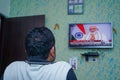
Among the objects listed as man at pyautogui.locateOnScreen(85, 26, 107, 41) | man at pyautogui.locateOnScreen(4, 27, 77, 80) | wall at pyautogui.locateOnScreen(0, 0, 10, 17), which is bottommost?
man at pyautogui.locateOnScreen(4, 27, 77, 80)

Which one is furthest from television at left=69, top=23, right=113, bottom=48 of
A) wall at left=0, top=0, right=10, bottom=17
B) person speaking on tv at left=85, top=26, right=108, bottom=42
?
wall at left=0, top=0, right=10, bottom=17

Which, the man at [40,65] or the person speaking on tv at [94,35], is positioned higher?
the person speaking on tv at [94,35]

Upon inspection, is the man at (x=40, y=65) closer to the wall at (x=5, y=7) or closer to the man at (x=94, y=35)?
the man at (x=94, y=35)

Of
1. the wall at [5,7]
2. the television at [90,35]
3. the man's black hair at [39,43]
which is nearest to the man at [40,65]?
the man's black hair at [39,43]

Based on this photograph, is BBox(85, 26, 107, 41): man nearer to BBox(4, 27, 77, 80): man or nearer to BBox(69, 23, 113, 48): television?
BBox(69, 23, 113, 48): television

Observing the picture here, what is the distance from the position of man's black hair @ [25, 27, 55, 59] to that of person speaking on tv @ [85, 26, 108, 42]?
2204 mm

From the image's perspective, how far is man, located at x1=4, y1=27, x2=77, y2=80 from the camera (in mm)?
936

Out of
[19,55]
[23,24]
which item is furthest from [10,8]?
[19,55]

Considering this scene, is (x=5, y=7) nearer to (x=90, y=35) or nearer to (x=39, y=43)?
(x=90, y=35)

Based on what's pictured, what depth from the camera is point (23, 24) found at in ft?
10.9

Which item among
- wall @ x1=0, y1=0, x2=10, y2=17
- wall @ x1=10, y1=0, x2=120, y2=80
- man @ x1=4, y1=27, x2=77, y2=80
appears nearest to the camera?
man @ x1=4, y1=27, x2=77, y2=80

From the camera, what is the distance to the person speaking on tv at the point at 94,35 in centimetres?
315

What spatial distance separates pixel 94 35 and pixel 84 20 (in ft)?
0.98

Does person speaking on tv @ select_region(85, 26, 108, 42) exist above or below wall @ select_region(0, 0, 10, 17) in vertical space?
below
